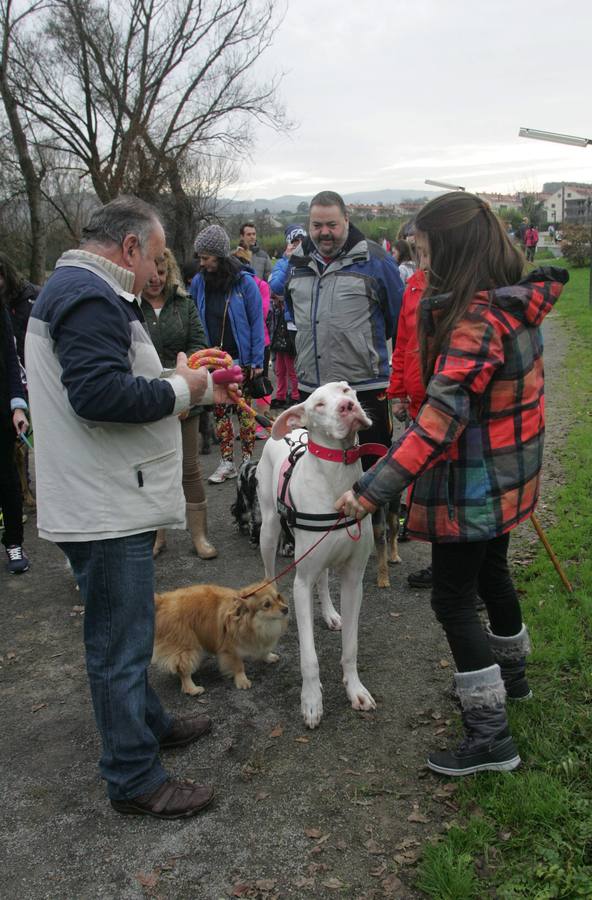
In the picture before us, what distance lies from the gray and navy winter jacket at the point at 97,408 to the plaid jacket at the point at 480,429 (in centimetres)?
83

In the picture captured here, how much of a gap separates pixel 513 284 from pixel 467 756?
6.49 feet

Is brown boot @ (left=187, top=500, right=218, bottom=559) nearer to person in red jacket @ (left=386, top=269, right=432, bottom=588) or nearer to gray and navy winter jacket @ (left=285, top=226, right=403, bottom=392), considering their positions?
gray and navy winter jacket @ (left=285, top=226, right=403, bottom=392)

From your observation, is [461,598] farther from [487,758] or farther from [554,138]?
[554,138]

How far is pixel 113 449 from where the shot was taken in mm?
2580

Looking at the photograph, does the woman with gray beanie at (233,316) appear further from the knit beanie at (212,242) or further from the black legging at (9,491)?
the black legging at (9,491)

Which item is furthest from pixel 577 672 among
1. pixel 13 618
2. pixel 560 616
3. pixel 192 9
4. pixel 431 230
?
pixel 192 9

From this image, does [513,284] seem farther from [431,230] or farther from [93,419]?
[93,419]

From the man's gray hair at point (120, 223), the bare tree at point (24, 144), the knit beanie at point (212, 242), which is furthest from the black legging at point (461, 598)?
the bare tree at point (24, 144)

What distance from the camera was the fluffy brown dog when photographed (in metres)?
3.75

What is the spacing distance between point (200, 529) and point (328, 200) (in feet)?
9.34

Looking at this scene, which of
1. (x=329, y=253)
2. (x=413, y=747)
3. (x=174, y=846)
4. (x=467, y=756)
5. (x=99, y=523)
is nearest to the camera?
(x=99, y=523)

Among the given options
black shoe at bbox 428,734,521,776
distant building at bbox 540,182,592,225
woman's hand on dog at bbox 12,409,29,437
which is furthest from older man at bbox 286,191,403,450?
distant building at bbox 540,182,592,225

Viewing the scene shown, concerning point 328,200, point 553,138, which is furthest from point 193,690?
point 553,138

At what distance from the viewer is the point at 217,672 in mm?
4113
